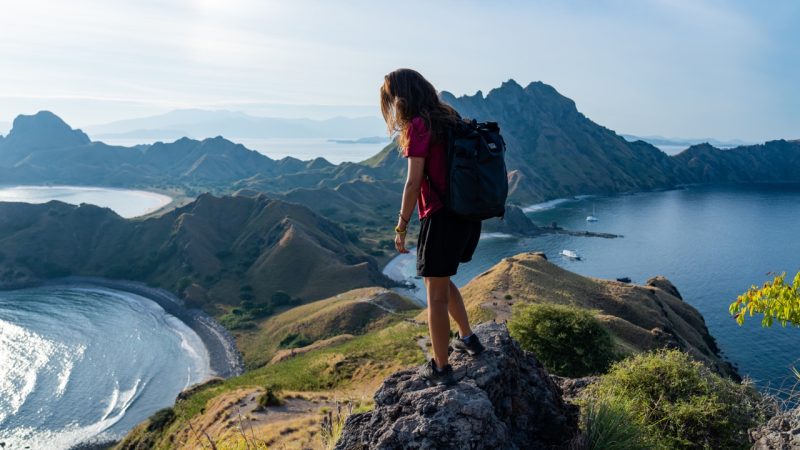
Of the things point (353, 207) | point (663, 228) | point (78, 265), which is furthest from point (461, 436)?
point (353, 207)

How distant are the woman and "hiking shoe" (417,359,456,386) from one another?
0.02 m

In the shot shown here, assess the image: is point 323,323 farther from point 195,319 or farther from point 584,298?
point 584,298

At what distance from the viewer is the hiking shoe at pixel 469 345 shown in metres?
7.00

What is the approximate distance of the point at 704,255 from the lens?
114 m

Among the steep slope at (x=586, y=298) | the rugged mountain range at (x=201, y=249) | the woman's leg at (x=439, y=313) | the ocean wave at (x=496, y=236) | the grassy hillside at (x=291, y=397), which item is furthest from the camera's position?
Answer: the ocean wave at (x=496, y=236)

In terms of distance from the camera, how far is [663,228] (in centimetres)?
15012

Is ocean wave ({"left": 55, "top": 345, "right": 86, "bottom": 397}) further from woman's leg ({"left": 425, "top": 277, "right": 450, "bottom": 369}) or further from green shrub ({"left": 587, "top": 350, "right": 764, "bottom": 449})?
green shrub ({"left": 587, "top": 350, "right": 764, "bottom": 449})

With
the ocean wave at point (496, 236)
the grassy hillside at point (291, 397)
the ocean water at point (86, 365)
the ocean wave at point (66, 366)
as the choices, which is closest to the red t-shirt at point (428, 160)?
the grassy hillside at point (291, 397)

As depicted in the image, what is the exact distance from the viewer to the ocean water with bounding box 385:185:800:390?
63.8 meters

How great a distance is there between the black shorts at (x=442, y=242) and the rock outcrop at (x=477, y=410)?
62.9 inches

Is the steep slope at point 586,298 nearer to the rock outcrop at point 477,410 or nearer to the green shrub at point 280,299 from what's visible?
the rock outcrop at point 477,410

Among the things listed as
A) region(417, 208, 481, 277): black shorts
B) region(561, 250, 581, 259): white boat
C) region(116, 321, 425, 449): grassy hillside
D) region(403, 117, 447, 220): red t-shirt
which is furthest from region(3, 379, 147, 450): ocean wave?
region(561, 250, 581, 259): white boat

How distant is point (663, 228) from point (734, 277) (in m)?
57.8

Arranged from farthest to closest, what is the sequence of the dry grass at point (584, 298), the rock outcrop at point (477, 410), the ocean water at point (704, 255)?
1. the ocean water at point (704, 255)
2. the dry grass at point (584, 298)
3. the rock outcrop at point (477, 410)
